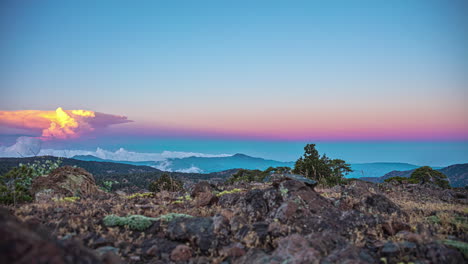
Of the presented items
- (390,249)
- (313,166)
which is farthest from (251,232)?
(313,166)

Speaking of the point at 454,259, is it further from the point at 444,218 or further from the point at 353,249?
the point at 444,218

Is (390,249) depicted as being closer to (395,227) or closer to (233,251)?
(395,227)

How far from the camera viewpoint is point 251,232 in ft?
23.5

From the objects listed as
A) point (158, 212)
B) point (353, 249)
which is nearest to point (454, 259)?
point (353, 249)

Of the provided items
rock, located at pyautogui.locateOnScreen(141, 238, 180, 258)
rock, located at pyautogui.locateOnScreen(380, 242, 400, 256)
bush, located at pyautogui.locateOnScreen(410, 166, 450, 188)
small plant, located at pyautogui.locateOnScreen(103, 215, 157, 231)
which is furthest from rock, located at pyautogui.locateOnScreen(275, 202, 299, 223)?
bush, located at pyautogui.locateOnScreen(410, 166, 450, 188)

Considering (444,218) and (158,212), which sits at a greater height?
(444,218)

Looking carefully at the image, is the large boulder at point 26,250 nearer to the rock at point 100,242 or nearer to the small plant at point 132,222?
the rock at point 100,242

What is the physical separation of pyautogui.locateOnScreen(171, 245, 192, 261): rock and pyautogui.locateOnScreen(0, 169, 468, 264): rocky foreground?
0.02 metres

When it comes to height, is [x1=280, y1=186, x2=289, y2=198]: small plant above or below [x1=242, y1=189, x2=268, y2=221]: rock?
above

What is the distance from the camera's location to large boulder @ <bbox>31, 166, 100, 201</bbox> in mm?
13008

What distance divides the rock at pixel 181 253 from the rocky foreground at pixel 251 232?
0.02m

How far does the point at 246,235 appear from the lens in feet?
23.3

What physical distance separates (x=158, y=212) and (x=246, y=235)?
356 centimetres

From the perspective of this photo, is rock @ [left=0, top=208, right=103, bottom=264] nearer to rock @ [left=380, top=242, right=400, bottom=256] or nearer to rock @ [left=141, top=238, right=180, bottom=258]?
rock @ [left=141, top=238, right=180, bottom=258]
